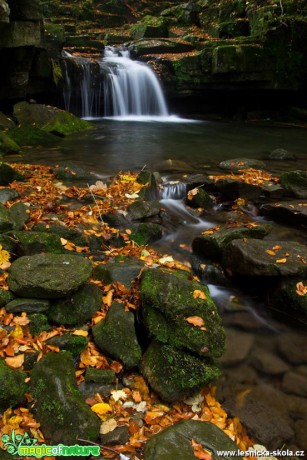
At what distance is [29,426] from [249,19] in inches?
788

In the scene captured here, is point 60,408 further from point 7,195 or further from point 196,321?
point 7,195

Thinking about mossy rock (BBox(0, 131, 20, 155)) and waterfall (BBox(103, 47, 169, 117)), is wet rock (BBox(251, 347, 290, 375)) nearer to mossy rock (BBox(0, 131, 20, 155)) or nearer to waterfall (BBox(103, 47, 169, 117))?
mossy rock (BBox(0, 131, 20, 155))

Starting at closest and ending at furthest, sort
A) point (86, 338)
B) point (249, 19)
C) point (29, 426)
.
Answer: point (29, 426) < point (86, 338) < point (249, 19)

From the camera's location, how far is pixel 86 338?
3.29 meters

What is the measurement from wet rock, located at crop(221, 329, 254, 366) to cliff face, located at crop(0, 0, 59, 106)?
891cm

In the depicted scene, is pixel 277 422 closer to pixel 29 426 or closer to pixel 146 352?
pixel 146 352

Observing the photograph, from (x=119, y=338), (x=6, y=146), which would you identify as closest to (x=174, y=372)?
(x=119, y=338)

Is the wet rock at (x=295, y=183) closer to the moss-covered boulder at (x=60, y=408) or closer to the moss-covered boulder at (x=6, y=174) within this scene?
the moss-covered boulder at (x=6, y=174)

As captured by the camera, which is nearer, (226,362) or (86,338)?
(86,338)

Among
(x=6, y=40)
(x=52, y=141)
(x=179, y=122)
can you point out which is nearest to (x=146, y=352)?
(x=52, y=141)

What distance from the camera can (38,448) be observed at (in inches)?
96.5

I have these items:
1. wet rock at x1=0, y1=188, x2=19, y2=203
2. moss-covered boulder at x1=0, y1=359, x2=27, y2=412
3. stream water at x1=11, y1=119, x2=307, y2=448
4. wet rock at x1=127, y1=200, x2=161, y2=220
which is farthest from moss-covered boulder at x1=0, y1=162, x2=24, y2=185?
moss-covered boulder at x1=0, y1=359, x2=27, y2=412

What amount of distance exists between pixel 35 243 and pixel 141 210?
6.91ft

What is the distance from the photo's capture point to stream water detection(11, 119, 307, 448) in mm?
3287
